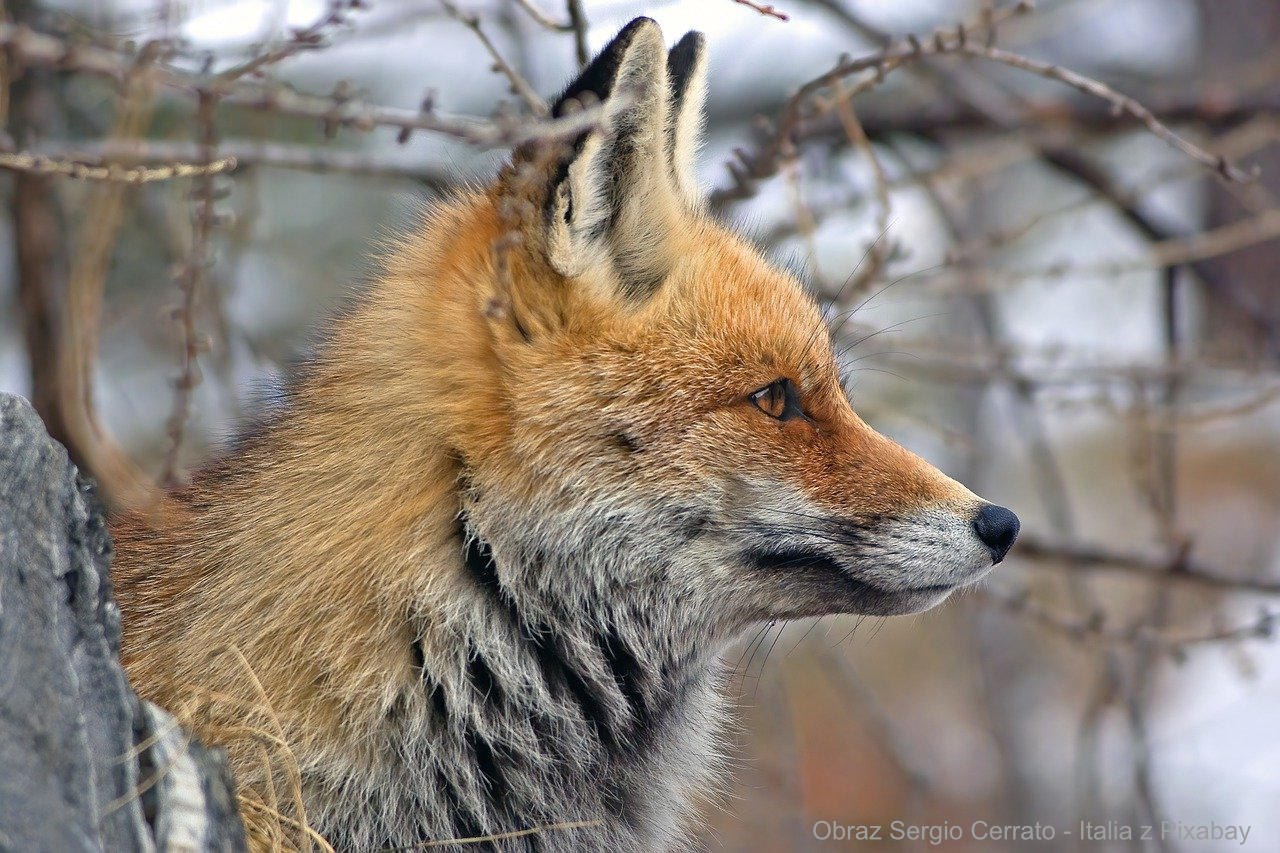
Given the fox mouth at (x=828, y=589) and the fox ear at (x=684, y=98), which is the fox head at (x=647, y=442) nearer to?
the fox mouth at (x=828, y=589)

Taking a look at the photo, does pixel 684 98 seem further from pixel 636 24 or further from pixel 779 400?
pixel 779 400

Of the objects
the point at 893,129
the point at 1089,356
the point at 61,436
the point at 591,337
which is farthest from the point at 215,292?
the point at 1089,356

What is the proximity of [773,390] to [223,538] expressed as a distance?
5.71ft

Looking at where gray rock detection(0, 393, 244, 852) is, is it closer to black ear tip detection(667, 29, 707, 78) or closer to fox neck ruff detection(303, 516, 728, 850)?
fox neck ruff detection(303, 516, 728, 850)

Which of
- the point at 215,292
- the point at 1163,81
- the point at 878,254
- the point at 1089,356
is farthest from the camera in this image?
the point at 1163,81

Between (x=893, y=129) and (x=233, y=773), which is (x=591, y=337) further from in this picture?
(x=893, y=129)

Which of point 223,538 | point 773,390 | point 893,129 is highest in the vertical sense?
point 893,129

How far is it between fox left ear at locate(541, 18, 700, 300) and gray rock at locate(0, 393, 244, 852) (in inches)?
58.3

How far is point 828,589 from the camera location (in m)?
3.57

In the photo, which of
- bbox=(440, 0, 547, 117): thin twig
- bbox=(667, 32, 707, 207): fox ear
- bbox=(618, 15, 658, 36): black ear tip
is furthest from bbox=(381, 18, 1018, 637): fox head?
bbox=(440, 0, 547, 117): thin twig

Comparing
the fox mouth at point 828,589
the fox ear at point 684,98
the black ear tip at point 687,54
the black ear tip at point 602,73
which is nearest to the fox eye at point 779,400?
the fox mouth at point 828,589

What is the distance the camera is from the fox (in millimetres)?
3234

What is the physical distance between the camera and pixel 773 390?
3648 millimetres

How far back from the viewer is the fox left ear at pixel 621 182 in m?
3.17
